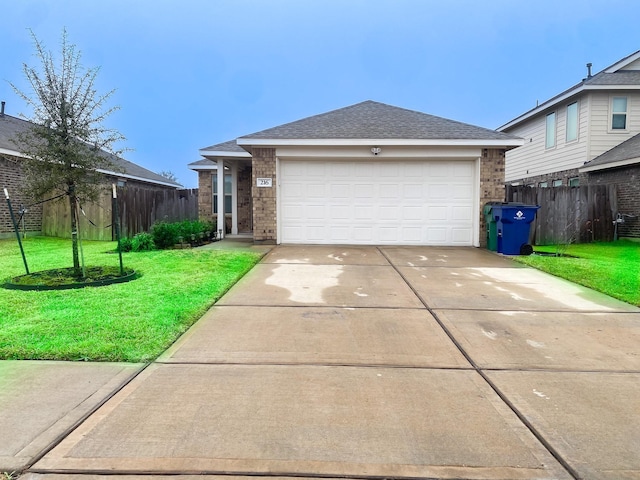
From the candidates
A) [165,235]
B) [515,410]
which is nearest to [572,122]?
[165,235]

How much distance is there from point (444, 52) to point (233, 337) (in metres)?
69.8

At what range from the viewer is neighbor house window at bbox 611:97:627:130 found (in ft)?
50.2

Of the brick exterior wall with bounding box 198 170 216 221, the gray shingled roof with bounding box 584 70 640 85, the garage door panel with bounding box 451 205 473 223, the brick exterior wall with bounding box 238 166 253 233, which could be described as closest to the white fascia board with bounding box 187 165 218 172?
the brick exterior wall with bounding box 198 170 216 221

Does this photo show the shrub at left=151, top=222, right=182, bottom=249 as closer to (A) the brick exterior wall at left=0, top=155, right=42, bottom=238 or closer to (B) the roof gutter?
(B) the roof gutter

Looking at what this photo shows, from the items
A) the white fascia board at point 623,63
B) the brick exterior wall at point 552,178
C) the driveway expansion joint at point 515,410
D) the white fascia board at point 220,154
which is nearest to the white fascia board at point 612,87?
the white fascia board at point 623,63

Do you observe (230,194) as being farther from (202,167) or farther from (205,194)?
(202,167)

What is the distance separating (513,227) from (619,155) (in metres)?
6.24

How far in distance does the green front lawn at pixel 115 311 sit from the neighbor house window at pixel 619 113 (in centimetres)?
1417

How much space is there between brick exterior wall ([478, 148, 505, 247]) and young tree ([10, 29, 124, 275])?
909 cm

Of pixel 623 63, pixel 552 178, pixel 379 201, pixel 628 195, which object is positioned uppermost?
pixel 623 63

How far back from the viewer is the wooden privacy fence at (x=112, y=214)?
46.8 feet

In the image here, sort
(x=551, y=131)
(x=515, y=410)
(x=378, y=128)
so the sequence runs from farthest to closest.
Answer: (x=551, y=131), (x=378, y=128), (x=515, y=410)

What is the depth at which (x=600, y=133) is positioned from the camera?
15.3 metres

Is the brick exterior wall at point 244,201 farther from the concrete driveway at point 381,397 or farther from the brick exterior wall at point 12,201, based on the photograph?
the concrete driveway at point 381,397
